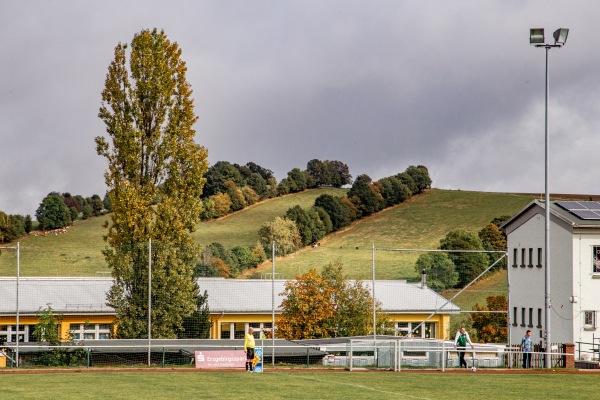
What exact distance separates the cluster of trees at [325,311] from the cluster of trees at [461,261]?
19.1ft

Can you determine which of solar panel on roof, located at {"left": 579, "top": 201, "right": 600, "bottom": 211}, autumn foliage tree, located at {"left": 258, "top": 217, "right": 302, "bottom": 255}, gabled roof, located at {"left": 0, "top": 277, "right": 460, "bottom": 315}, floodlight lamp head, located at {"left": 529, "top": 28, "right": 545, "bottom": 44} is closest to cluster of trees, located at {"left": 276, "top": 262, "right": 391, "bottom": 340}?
gabled roof, located at {"left": 0, "top": 277, "right": 460, "bottom": 315}

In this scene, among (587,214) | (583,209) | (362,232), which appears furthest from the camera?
(362,232)

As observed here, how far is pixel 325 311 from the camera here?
51.5 meters

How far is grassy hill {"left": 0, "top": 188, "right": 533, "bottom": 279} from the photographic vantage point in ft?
323

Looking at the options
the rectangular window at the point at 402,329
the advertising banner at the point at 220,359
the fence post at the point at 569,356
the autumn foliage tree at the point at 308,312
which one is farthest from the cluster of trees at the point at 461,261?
the advertising banner at the point at 220,359

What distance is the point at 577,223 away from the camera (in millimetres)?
45656

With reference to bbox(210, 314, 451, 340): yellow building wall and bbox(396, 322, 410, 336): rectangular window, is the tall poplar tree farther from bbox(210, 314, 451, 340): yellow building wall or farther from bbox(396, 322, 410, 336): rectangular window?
bbox(396, 322, 410, 336): rectangular window

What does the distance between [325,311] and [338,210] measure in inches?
3246

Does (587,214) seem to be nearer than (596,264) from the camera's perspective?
No

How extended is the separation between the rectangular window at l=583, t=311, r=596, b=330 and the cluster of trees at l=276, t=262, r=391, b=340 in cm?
1094

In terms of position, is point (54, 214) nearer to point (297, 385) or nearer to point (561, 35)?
point (561, 35)

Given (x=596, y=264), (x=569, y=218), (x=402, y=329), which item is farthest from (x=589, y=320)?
(x=402, y=329)

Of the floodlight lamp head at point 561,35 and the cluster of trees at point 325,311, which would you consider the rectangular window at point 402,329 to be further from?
the floodlight lamp head at point 561,35

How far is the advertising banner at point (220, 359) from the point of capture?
109 feet
